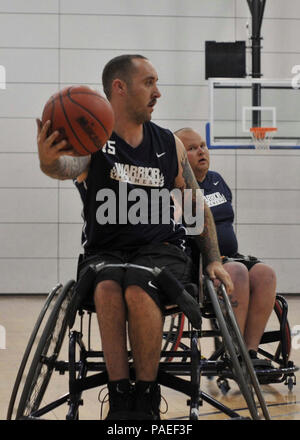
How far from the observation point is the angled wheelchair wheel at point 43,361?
6.70 feet

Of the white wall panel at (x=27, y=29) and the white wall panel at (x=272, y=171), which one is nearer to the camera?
the white wall panel at (x=27, y=29)

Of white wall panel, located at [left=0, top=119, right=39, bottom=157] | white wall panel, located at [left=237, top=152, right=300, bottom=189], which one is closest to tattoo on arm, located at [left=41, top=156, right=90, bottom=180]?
white wall panel, located at [left=0, top=119, right=39, bottom=157]

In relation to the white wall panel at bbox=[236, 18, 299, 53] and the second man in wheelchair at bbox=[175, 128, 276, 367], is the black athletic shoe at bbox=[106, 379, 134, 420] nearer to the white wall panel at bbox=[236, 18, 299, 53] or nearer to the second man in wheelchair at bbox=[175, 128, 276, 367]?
the second man in wheelchair at bbox=[175, 128, 276, 367]

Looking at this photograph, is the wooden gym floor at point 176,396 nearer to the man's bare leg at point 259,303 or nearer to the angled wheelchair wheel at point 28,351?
the man's bare leg at point 259,303

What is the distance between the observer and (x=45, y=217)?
7348 millimetres

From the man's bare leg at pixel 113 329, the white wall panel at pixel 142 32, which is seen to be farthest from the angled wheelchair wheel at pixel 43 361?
the white wall panel at pixel 142 32

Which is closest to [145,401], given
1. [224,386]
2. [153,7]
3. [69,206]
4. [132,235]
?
[132,235]

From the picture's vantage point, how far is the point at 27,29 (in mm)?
7277

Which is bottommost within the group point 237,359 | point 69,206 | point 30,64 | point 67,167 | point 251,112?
point 237,359

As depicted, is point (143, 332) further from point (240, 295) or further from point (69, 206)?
point (69, 206)

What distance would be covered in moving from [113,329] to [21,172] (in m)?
5.47
